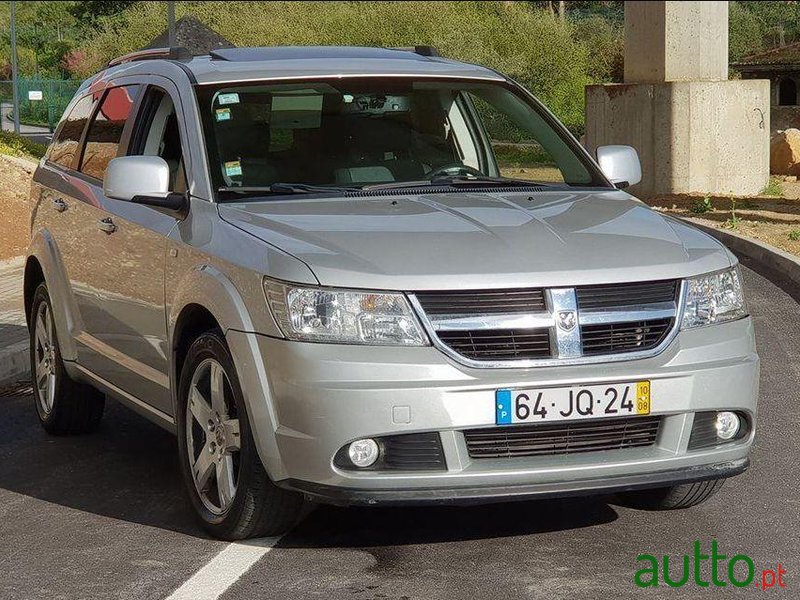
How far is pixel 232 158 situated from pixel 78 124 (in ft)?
6.29

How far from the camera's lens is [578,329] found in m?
5.27

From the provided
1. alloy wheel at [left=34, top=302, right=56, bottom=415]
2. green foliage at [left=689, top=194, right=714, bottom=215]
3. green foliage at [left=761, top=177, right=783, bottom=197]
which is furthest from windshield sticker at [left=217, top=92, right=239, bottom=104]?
green foliage at [left=761, top=177, right=783, bottom=197]

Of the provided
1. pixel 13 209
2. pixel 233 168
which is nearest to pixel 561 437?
pixel 233 168

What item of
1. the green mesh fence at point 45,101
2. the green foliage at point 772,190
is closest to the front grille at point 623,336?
the green foliage at point 772,190

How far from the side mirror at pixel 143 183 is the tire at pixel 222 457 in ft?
2.11

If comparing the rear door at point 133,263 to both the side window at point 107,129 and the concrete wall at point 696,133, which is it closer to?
the side window at point 107,129

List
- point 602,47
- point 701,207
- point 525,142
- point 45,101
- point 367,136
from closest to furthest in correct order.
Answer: point 367,136
point 525,142
point 701,207
point 602,47
point 45,101

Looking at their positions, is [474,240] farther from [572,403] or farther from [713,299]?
[713,299]

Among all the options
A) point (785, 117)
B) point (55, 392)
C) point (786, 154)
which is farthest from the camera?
point (785, 117)

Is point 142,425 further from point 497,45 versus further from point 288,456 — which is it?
point 497,45

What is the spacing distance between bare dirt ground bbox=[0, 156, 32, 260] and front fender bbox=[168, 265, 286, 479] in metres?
8.82

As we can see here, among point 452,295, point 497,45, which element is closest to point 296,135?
point 452,295

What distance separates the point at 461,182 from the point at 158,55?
1749 mm

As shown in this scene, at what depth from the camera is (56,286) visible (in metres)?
7.59
